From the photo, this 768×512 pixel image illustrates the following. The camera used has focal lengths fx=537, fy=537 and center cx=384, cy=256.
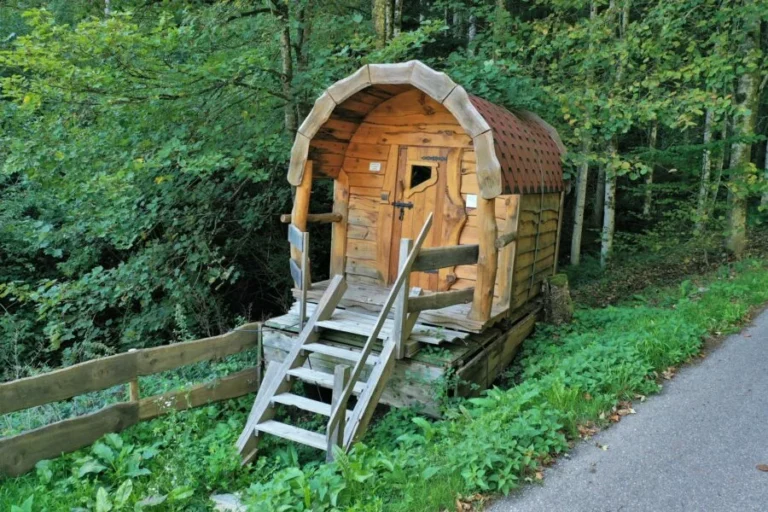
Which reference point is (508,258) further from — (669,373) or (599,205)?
(599,205)

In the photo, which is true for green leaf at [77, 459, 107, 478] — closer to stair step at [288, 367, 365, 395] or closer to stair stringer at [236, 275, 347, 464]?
stair stringer at [236, 275, 347, 464]

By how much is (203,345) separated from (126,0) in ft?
20.8

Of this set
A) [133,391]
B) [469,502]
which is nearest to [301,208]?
[133,391]

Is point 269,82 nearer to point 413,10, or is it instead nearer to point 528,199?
point 528,199

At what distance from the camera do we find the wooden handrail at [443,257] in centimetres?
530

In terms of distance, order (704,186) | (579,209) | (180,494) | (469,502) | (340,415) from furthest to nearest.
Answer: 1. (579,209)
2. (704,186)
3. (340,415)
4. (180,494)
5. (469,502)

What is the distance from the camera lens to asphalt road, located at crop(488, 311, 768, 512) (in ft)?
10.7

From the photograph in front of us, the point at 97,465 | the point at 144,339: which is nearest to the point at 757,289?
the point at 97,465

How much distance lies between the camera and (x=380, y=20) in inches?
363

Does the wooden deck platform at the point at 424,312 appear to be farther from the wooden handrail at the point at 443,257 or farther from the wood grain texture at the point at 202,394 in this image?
the wood grain texture at the point at 202,394

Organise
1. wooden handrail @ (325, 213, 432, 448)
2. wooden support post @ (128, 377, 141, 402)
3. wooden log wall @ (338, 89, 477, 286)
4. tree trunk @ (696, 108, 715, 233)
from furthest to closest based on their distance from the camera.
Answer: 1. tree trunk @ (696, 108, 715, 233)
2. wooden log wall @ (338, 89, 477, 286)
3. wooden support post @ (128, 377, 141, 402)
4. wooden handrail @ (325, 213, 432, 448)

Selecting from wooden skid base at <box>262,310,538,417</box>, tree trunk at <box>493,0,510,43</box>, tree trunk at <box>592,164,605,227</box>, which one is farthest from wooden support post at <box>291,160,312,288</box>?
tree trunk at <box>592,164,605,227</box>

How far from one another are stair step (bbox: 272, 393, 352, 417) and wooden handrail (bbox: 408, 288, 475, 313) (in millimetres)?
1212

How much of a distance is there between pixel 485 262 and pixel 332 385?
2.07m
